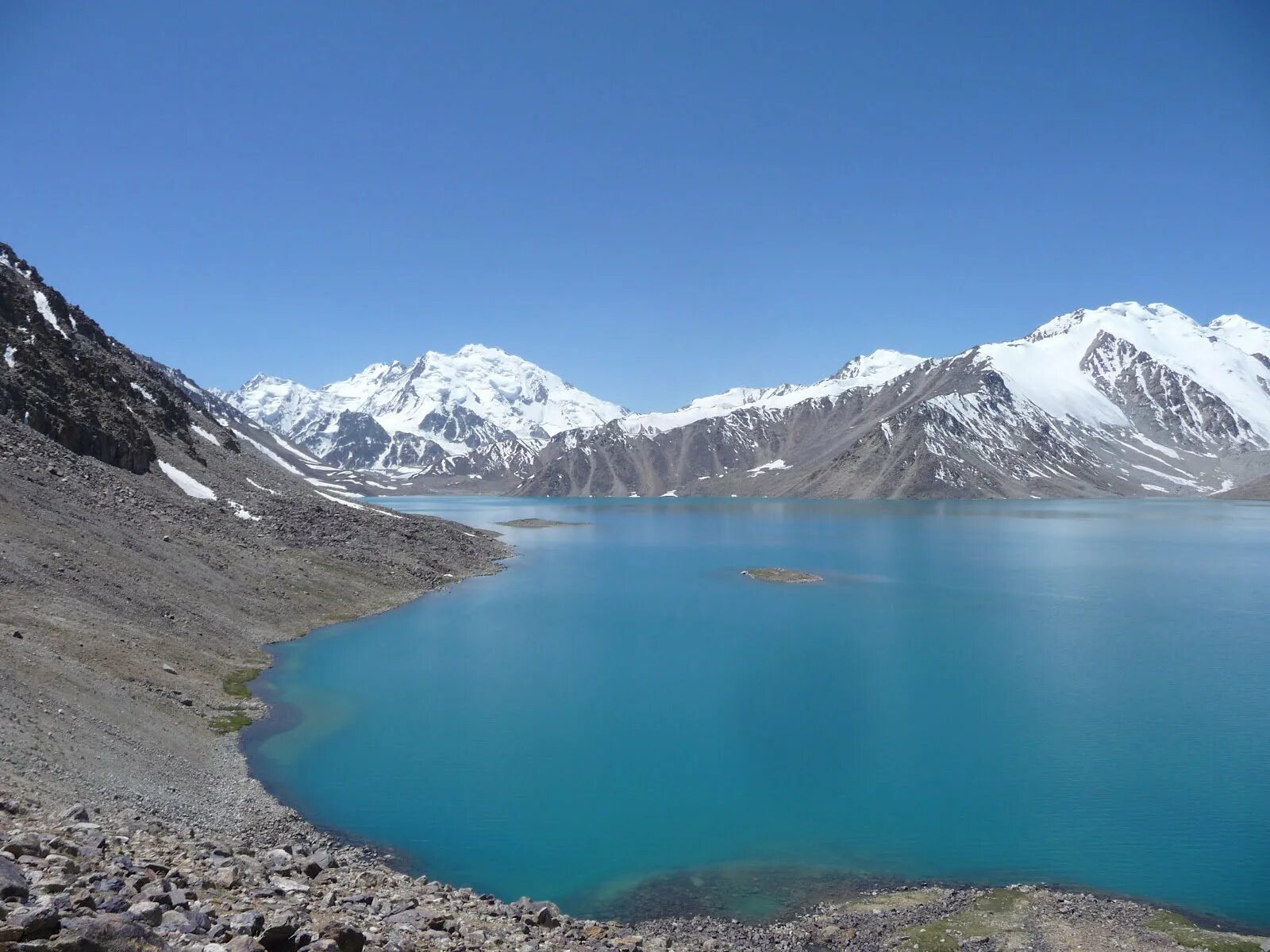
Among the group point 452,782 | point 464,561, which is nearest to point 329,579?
point 464,561

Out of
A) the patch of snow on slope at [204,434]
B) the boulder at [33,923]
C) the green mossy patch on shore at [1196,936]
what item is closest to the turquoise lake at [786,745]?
the green mossy patch on shore at [1196,936]

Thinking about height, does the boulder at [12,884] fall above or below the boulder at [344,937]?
above

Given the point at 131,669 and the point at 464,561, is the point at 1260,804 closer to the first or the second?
the point at 131,669

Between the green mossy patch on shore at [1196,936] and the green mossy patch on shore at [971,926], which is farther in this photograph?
the green mossy patch on shore at [971,926]

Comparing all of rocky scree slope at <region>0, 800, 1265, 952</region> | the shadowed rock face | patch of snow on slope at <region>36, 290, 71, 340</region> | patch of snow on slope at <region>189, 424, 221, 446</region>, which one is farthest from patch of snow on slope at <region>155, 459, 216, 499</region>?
rocky scree slope at <region>0, 800, 1265, 952</region>

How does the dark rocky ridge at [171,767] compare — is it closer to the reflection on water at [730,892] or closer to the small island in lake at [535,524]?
the reflection on water at [730,892]

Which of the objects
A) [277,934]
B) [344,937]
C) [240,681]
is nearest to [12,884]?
[277,934]

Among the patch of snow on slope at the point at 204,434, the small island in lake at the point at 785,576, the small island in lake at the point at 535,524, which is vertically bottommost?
the small island in lake at the point at 785,576
